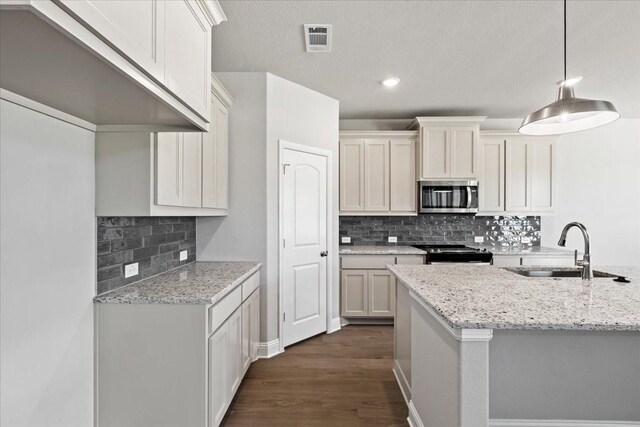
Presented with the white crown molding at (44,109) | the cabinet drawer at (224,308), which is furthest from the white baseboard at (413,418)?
the white crown molding at (44,109)

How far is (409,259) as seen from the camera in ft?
13.5

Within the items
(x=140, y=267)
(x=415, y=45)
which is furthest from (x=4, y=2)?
(x=415, y=45)

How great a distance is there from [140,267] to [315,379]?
163cm

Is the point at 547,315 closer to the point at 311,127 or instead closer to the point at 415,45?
the point at 415,45

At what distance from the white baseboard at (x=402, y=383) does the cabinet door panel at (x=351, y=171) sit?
2199mm

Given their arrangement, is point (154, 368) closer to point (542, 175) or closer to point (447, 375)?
point (447, 375)

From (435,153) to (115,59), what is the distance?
13.0ft

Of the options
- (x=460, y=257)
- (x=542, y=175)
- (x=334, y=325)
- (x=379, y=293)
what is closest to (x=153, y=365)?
(x=334, y=325)

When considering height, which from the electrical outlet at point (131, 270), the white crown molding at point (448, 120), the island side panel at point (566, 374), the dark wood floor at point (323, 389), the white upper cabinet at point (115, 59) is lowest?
the dark wood floor at point (323, 389)

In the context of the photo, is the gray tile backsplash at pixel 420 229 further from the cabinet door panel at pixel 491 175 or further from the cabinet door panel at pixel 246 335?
the cabinet door panel at pixel 246 335

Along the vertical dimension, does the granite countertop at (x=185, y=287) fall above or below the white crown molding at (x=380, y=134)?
below

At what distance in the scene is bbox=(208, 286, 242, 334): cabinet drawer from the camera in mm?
1894

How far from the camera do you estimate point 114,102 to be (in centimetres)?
138

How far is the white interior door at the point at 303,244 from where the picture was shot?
3.39 meters
